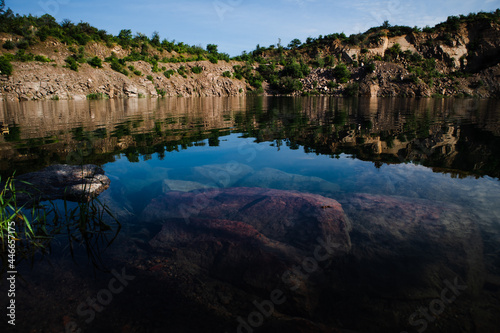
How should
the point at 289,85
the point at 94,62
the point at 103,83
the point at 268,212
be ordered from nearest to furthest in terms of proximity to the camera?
the point at 268,212 < the point at 103,83 < the point at 94,62 < the point at 289,85

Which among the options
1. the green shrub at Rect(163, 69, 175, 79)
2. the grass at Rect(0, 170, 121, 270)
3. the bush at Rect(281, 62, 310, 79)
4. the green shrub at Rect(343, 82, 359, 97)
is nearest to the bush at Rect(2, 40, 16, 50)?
the green shrub at Rect(163, 69, 175, 79)

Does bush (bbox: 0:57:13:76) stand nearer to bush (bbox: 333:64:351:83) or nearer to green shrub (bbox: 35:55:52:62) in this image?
green shrub (bbox: 35:55:52:62)

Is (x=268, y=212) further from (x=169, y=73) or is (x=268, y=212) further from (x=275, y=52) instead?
(x=275, y=52)

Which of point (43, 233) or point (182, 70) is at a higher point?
point (182, 70)

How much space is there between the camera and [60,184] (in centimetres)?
612

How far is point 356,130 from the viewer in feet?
45.6

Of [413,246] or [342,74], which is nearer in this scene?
[413,246]

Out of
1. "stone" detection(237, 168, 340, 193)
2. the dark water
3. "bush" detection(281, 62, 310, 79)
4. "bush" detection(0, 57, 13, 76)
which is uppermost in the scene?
"bush" detection(281, 62, 310, 79)

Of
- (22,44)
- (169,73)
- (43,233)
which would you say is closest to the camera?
(43,233)

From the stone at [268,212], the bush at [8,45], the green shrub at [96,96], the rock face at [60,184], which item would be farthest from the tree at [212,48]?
the stone at [268,212]

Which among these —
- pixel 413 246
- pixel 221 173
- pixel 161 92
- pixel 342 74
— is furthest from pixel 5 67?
pixel 342 74

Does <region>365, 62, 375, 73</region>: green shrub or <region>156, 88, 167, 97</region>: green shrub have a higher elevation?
<region>365, 62, 375, 73</region>: green shrub

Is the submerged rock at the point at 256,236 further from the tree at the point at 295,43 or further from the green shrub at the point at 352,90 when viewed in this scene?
the tree at the point at 295,43

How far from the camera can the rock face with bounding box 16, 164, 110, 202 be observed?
5.57 m
